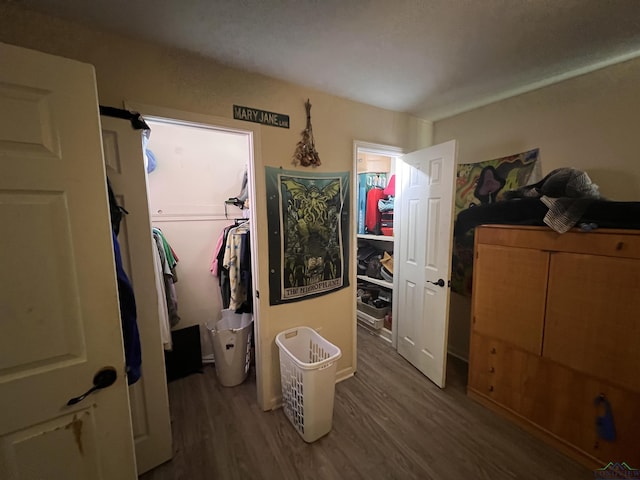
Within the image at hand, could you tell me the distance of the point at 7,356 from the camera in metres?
0.77

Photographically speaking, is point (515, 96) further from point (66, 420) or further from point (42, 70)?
point (66, 420)

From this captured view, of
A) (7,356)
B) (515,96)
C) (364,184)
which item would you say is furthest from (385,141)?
(7,356)

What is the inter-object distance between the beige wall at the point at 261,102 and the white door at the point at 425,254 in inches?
19.4

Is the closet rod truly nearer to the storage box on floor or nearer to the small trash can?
the small trash can

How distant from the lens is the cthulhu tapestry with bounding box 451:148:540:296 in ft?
6.71

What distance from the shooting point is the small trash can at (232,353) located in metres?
2.10

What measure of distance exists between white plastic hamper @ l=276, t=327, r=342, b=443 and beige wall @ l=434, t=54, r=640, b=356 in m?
2.16

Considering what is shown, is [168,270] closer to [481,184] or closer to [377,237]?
[377,237]

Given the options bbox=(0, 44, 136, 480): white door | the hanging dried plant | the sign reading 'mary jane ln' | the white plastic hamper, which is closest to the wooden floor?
the white plastic hamper

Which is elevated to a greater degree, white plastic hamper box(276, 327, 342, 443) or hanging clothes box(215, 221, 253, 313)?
hanging clothes box(215, 221, 253, 313)

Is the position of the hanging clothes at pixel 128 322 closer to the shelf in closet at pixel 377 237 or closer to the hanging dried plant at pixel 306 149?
the hanging dried plant at pixel 306 149

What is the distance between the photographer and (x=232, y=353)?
2115mm

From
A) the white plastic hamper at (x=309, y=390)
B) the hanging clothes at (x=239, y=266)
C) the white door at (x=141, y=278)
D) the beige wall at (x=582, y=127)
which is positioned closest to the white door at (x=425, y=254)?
the beige wall at (x=582, y=127)

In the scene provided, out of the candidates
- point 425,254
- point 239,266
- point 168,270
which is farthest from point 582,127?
point 168,270
